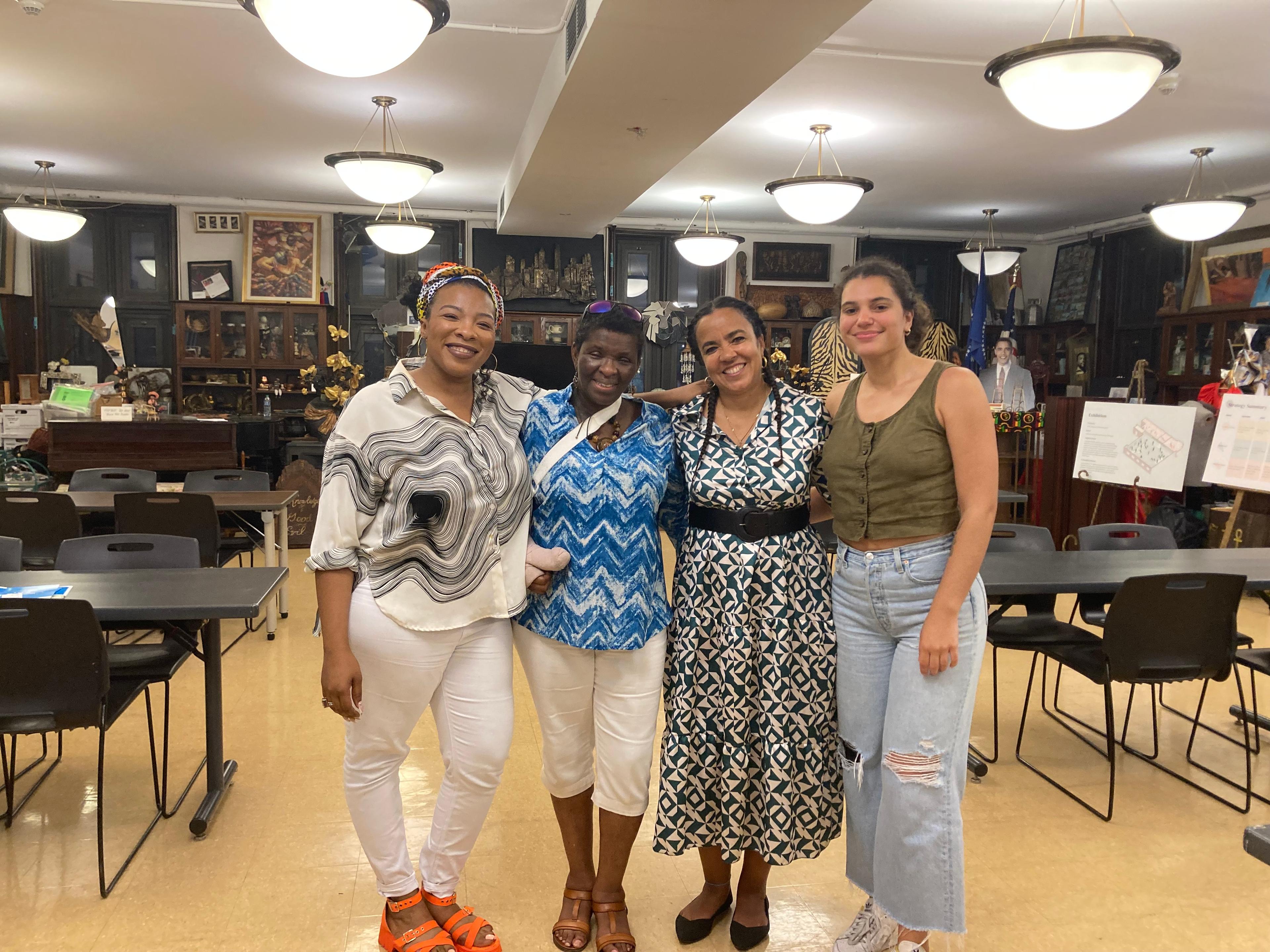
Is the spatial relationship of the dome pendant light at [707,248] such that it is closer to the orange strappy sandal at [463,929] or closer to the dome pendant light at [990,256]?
the dome pendant light at [990,256]

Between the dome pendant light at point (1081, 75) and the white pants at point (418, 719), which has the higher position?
the dome pendant light at point (1081, 75)

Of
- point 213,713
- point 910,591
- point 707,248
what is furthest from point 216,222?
point 910,591

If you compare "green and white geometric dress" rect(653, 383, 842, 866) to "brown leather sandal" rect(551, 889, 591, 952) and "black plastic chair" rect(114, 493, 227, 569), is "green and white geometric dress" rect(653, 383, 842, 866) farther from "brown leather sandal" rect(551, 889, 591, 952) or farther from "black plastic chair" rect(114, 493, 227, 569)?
"black plastic chair" rect(114, 493, 227, 569)

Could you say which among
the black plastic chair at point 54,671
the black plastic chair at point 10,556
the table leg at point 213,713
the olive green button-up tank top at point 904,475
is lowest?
the table leg at point 213,713

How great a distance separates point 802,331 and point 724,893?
9.49 meters

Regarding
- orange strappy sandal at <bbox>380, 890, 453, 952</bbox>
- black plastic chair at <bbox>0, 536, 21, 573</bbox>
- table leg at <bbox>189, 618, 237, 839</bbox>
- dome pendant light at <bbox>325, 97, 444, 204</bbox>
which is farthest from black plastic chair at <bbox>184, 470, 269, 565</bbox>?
orange strappy sandal at <bbox>380, 890, 453, 952</bbox>

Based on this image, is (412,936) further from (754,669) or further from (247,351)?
(247,351)

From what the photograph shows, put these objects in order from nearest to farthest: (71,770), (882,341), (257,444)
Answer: (882,341)
(71,770)
(257,444)

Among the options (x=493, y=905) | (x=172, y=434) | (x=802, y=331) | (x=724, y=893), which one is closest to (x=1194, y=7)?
(x=724, y=893)

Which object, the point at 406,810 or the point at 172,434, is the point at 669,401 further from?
the point at 172,434

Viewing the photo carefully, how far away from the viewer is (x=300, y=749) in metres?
3.68

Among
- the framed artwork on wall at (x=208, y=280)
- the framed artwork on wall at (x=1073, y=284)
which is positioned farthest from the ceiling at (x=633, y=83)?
the framed artwork on wall at (x=1073, y=284)

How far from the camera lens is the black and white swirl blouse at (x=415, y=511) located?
2.08m

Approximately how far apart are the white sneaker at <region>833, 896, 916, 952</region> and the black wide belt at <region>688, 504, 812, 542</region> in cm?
98
